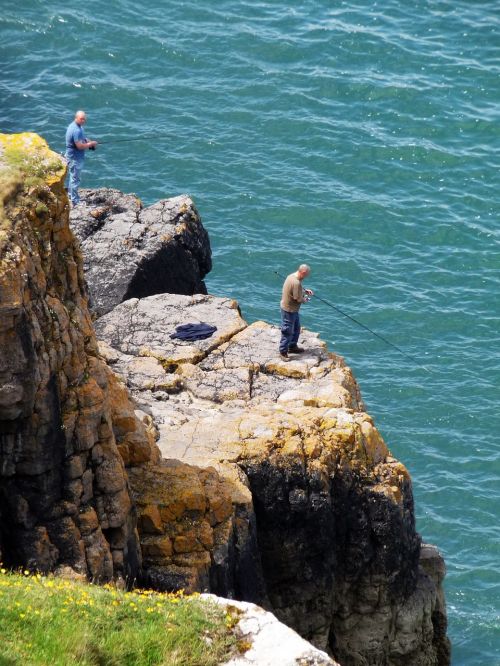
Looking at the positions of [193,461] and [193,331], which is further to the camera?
[193,331]

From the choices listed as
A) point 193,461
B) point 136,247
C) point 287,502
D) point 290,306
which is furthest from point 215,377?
point 136,247

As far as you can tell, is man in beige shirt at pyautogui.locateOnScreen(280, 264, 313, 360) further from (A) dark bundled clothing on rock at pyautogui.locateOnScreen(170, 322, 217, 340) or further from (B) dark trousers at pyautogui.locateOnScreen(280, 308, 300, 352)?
(A) dark bundled clothing on rock at pyautogui.locateOnScreen(170, 322, 217, 340)

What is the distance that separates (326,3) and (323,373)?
107 ft

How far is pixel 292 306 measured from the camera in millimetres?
27719

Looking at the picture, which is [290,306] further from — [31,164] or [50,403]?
[50,403]

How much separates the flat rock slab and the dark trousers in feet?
1.11

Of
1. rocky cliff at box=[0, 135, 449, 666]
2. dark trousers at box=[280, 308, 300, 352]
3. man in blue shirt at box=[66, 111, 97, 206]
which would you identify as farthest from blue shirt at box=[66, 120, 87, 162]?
dark trousers at box=[280, 308, 300, 352]

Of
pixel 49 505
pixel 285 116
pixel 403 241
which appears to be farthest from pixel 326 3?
pixel 49 505

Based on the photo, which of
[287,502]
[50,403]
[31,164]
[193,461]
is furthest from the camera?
[287,502]

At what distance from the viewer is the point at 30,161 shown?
63.2 ft

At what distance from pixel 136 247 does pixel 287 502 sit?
470 inches

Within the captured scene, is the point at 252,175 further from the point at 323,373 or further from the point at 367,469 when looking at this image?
the point at 367,469

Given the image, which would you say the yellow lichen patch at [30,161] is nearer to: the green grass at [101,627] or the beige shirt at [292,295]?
the green grass at [101,627]

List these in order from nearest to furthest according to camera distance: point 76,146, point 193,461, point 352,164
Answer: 1. point 193,461
2. point 76,146
3. point 352,164
